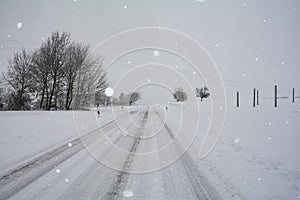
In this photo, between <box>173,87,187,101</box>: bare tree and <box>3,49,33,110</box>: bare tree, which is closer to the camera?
<box>173,87,187,101</box>: bare tree

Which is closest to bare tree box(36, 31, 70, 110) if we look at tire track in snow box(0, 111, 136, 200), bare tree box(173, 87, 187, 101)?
bare tree box(173, 87, 187, 101)

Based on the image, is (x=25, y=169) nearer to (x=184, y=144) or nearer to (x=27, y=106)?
(x=184, y=144)

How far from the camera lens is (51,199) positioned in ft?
13.2

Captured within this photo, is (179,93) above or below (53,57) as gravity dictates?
below

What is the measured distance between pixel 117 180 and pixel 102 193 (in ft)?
2.30

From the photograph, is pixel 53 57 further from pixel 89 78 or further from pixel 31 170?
pixel 31 170

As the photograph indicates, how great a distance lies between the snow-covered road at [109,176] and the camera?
4.28m

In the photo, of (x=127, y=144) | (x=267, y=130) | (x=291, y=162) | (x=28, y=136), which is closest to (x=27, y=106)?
(x=28, y=136)

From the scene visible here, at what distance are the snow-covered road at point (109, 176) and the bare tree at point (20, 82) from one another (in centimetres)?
3341

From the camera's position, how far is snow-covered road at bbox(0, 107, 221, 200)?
4.28 meters

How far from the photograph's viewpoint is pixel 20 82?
122ft

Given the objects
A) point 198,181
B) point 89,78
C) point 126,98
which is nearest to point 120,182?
point 198,181

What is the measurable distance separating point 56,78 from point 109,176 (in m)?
31.1

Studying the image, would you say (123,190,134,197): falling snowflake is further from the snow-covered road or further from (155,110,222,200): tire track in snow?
(155,110,222,200): tire track in snow
